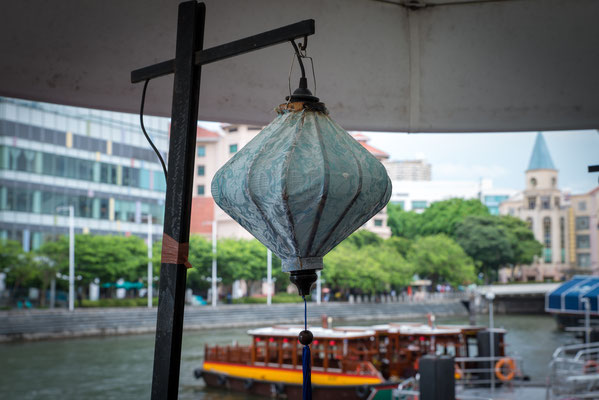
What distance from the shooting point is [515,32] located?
254 centimetres

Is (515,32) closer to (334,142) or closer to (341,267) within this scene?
(334,142)

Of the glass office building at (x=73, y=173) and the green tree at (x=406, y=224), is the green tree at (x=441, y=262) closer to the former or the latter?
the green tree at (x=406, y=224)

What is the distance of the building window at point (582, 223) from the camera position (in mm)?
54344

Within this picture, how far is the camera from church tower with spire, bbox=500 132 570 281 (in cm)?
5406

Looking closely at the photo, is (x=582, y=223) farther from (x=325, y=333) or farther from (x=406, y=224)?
(x=325, y=333)

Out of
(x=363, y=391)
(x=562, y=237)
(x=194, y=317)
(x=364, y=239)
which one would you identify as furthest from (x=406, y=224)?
(x=363, y=391)

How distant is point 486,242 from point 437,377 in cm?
4333

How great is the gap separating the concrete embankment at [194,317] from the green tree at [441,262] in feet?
8.08

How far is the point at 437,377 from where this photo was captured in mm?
5051

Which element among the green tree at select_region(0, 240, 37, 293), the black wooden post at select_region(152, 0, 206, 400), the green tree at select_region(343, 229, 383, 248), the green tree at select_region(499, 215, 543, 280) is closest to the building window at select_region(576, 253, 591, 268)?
the green tree at select_region(499, 215, 543, 280)

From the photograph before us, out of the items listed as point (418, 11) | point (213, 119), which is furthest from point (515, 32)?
point (213, 119)

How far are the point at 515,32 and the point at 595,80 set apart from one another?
461mm

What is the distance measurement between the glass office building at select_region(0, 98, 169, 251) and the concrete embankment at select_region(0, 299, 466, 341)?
5025 millimetres

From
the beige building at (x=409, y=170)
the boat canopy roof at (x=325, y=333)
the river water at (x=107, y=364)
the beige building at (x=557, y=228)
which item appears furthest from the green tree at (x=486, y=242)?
the beige building at (x=409, y=170)
